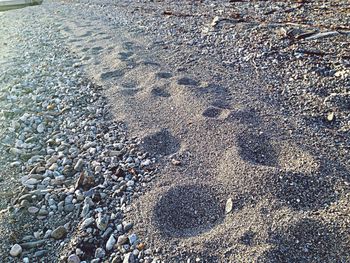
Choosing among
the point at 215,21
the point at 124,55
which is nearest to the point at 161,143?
the point at 124,55

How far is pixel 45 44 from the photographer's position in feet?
17.7

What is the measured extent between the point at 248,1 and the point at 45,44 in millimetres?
3796

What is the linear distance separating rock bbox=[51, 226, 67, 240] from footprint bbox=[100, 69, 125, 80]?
2156 millimetres

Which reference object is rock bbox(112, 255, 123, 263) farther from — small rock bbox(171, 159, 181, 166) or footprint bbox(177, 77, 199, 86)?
footprint bbox(177, 77, 199, 86)

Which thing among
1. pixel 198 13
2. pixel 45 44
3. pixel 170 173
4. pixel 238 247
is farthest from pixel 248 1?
pixel 238 247

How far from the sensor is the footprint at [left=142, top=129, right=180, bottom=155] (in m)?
2.36

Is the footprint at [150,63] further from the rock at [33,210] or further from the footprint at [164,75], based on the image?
the rock at [33,210]

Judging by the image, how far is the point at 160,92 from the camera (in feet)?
10.3

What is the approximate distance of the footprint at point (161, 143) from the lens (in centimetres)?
236

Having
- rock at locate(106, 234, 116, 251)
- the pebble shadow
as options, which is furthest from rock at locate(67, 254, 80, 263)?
the pebble shadow

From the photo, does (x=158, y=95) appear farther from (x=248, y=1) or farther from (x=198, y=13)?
(x=248, y=1)

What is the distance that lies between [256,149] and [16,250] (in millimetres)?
1624

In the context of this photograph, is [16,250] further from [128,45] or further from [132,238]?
[128,45]

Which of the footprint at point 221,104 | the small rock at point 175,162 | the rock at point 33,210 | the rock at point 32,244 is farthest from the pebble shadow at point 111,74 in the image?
the rock at point 32,244
